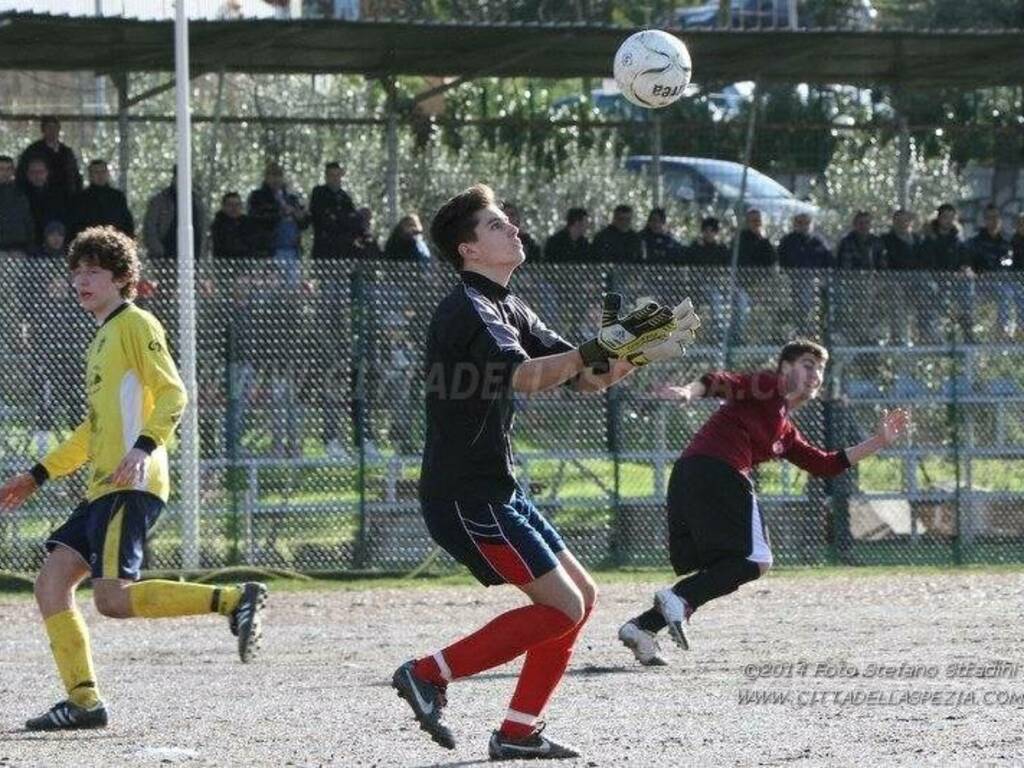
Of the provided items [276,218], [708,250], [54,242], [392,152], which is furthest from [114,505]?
[392,152]

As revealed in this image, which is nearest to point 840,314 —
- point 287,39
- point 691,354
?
point 691,354

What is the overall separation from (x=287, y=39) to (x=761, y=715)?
11.4 metres

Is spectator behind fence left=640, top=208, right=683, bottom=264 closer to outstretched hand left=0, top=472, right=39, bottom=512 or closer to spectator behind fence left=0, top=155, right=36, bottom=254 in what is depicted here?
spectator behind fence left=0, top=155, right=36, bottom=254

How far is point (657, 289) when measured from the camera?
52.0ft

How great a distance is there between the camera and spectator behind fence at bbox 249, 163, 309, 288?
17312 millimetres

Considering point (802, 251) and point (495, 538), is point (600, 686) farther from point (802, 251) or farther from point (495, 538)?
point (802, 251)

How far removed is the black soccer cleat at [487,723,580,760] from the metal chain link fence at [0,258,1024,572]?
7722 millimetres

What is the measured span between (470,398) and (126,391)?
1.86 m

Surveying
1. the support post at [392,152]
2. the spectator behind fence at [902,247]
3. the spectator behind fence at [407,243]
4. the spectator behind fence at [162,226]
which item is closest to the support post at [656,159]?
the spectator behind fence at [902,247]

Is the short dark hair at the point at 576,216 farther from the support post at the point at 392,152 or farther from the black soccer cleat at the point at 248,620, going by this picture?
the black soccer cleat at the point at 248,620

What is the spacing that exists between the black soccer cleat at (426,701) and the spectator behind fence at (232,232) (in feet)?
33.3

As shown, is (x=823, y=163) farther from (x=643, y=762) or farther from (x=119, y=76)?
(x=643, y=762)

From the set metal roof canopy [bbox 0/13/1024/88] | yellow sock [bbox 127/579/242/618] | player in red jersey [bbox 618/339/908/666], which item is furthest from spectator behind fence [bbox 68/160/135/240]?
yellow sock [bbox 127/579/242/618]

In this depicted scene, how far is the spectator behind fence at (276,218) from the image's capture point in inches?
682
